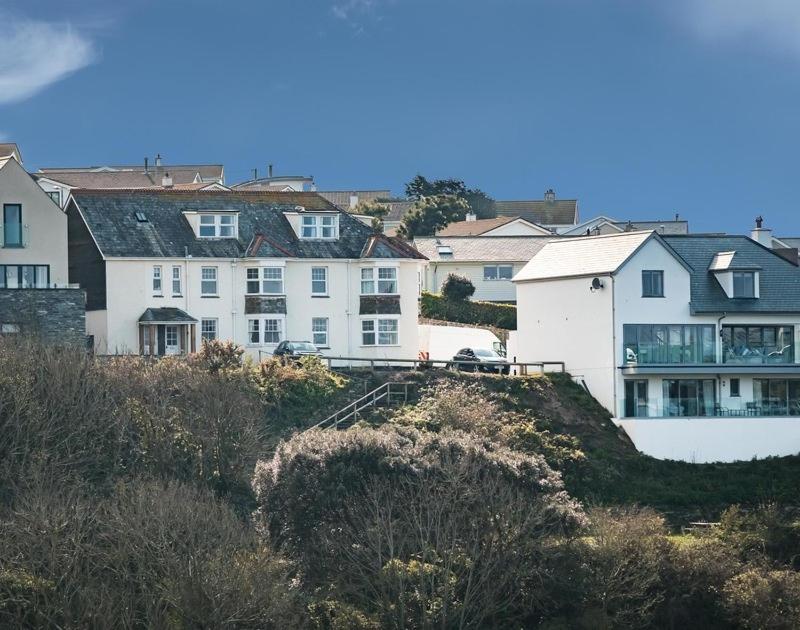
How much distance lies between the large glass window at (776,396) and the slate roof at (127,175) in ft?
158

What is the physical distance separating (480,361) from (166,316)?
12688 mm

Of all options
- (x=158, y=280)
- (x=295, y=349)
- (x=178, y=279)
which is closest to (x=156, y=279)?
(x=158, y=280)

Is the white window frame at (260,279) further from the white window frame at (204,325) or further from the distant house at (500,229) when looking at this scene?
the distant house at (500,229)

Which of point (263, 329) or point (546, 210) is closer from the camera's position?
point (263, 329)

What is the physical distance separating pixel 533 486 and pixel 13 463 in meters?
15.7

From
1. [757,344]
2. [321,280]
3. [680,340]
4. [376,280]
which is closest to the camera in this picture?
[680,340]

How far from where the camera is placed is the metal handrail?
61.1 meters

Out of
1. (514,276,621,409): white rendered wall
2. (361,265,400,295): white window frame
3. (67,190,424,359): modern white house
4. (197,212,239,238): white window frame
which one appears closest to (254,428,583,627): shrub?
(514,276,621,409): white rendered wall

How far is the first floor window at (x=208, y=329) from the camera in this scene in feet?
228

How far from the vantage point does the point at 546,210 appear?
440ft

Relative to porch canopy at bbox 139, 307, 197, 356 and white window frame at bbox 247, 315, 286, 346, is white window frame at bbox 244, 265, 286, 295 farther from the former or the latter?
porch canopy at bbox 139, 307, 197, 356

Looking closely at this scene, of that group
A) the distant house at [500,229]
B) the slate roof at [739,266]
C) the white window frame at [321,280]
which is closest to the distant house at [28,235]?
the white window frame at [321,280]

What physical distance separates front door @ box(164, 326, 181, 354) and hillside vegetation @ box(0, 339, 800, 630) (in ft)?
24.1

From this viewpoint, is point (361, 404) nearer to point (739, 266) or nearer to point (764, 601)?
point (739, 266)
